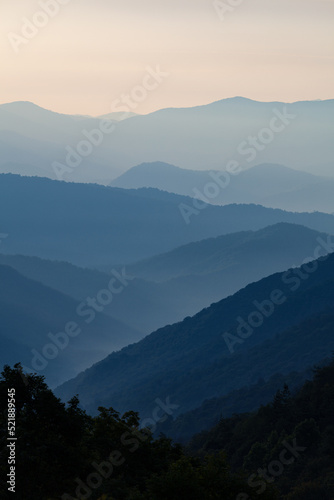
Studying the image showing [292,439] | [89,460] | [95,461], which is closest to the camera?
[89,460]

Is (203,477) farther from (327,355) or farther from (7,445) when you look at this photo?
(327,355)

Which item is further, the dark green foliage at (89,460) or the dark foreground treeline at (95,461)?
the dark foreground treeline at (95,461)

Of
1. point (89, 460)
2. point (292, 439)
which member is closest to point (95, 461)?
point (89, 460)

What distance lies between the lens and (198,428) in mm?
163125

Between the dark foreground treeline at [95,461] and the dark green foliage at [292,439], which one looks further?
the dark green foliage at [292,439]

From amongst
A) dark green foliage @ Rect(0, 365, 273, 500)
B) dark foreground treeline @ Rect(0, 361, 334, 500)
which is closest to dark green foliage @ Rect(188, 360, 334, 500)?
dark foreground treeline @ Rect(0, 361, 334, 500)

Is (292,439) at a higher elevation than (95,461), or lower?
lower

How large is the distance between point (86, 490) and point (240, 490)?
261 inches

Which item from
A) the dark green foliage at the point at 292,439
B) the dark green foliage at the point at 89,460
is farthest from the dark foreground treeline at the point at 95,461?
the dark green foliage at the point at 292,439

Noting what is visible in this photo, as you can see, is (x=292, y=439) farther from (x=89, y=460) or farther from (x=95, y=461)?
(x=89, y=460)

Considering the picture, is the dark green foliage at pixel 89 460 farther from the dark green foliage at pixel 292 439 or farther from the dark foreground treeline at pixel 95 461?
the dark green foliage at pixel 292 439

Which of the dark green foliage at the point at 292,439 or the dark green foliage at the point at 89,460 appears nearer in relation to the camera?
the dark green foliage at the point at 89,460

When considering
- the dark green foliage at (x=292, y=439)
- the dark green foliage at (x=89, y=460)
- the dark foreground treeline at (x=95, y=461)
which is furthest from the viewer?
the dark green foliage at (x=292, y=439)

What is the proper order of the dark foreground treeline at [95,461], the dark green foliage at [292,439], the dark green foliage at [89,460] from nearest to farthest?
the dark green foliage at [89,460] → the dark foreground treeline at [95,461] → the dark green foliage at [292,439]
